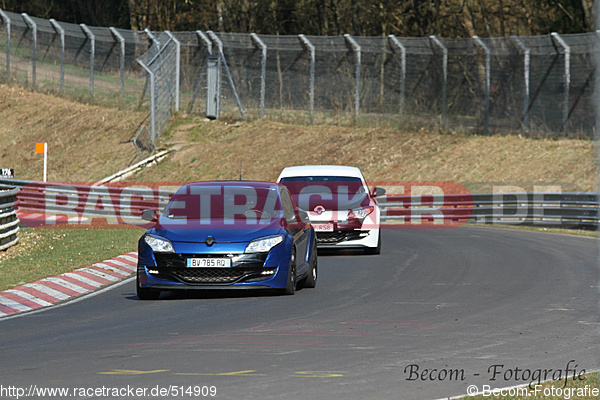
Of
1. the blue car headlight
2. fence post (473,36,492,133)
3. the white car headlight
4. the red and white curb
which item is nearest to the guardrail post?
fence post (473,36,492,133)

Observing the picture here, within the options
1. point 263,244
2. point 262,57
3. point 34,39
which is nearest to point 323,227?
point 263,244

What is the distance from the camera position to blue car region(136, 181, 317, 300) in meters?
12.1

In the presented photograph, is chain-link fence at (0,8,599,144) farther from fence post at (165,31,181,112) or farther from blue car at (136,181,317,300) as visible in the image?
blue car at (136,181,317,300)

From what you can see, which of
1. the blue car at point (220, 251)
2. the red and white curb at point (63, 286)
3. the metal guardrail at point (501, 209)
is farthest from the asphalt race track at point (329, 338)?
the metal guardrail at point (501, 209)

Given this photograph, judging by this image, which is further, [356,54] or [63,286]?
[356,54]

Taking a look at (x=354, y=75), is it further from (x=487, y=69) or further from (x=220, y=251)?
(x=220, y=251)

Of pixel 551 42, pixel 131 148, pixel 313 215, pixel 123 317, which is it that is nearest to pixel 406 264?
pixel 313 215

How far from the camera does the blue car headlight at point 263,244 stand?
481 inches

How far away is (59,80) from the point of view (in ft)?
166

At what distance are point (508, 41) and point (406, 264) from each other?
63.9 feet

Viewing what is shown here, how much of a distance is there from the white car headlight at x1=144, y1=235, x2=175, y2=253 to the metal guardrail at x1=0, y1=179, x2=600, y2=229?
1575 centimetres

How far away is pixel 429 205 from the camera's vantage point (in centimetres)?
2959

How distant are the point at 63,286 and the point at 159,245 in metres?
2.26

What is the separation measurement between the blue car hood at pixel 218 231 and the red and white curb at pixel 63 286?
1.62 metres
